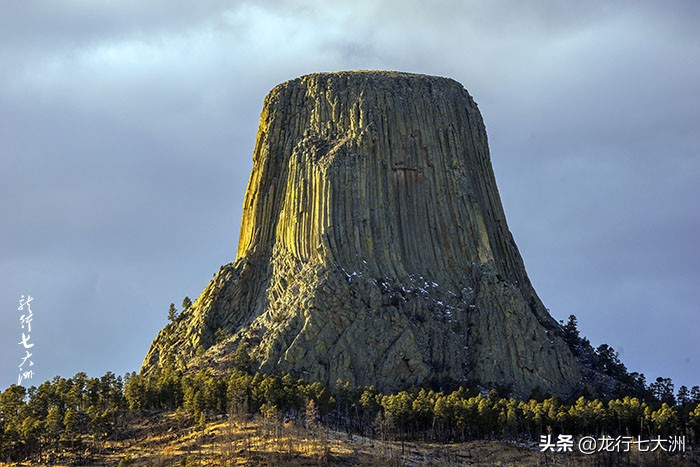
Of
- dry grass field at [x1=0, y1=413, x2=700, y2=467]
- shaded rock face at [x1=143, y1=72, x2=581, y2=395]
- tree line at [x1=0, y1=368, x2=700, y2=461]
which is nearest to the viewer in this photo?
dry grass field at [x1=0, y1=413, x2=700, y2=467]

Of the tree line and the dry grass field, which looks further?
the tree line

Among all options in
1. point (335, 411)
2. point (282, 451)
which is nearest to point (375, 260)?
point (335, 411)

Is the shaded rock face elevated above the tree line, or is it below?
above

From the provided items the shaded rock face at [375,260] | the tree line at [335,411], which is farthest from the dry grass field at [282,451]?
the shaded rock face at [375,260]

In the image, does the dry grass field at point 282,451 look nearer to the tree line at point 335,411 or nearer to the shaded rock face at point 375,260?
the tree line at point 335,411

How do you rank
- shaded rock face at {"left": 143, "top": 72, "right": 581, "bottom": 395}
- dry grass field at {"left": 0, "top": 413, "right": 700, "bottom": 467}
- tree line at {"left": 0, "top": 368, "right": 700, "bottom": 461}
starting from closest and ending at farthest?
1. dry grass field at {"left": 0, "top": 413, "right": 700, "bottom": 467}
2. tree line at {"left": 0, "top": 368, "right": 700, "bottom": 461}
3. shaded rock face at {"left": 143, "top": 72, "right": 581, "bottom": 395}

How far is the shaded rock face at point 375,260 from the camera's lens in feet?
412

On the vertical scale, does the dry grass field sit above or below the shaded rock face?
below

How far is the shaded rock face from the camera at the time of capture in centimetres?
12544

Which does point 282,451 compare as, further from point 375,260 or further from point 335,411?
point 375,260

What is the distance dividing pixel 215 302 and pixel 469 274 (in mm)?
28987

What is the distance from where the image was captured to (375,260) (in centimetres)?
13412

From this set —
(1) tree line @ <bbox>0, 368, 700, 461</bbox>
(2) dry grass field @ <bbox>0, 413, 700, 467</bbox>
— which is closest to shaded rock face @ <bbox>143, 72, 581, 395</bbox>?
(1) tree line @ <bbox>0, 368, 700, 461</bbox>

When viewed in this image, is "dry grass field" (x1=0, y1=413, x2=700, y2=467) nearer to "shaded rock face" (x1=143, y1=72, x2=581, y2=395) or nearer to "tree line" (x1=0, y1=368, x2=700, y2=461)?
"tree line" (x1=0, y1=368, x2=700, y2=461)
